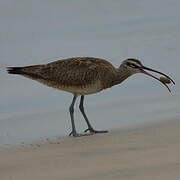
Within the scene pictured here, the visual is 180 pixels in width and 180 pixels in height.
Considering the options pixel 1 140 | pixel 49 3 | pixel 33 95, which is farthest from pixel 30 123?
pixel 49 3

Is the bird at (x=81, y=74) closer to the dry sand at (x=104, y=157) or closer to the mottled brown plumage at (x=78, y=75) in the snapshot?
the mottled brown plumage at (x=78, y=75)

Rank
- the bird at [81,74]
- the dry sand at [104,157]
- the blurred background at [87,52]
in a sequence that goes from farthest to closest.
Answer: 1. the blurred background at [87,52]
2. the bird at [81,74]
3. the dry sand at [104,157]

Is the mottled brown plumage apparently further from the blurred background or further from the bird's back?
the blurred background

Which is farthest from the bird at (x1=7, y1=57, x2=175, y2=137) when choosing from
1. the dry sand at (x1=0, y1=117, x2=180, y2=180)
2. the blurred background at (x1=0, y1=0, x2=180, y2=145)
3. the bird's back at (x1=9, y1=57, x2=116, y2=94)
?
the dry sand at (x1=0, y1=117, x2=180, y2=180)

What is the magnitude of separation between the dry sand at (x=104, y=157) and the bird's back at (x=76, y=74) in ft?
2.88

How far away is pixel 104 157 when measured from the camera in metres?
8.96

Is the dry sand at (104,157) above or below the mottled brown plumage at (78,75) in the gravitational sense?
below

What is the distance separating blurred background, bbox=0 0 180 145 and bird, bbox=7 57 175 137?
409mm

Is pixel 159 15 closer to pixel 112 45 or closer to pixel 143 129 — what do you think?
pixel 112 45

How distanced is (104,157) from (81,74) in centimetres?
240

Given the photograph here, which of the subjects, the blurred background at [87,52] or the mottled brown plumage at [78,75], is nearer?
the mottled brown plumage at [78,75]

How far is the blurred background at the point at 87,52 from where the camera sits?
37.5ft

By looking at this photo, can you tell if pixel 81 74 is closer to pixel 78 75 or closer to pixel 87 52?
pixel 78 75

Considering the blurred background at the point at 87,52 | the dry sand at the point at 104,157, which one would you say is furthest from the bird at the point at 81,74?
the dry sand at the point at 104,157
